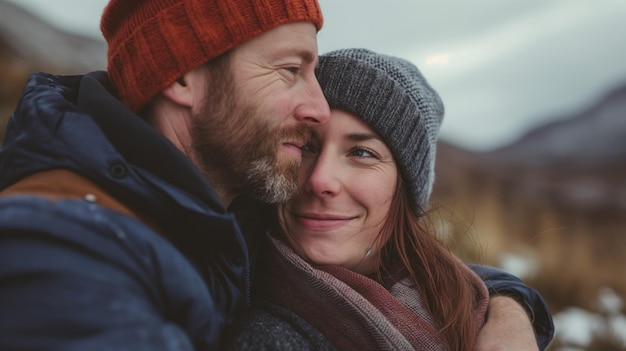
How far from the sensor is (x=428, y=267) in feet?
6.47

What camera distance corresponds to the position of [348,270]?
179 cm

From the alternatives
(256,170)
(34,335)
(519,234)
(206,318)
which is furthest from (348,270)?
(519,234)

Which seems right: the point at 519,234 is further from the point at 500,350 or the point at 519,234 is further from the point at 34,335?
the point at 34,335

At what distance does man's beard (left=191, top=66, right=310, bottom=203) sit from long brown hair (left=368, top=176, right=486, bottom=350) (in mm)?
459

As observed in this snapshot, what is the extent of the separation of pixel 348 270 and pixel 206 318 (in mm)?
585

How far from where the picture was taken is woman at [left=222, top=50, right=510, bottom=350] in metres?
1.69

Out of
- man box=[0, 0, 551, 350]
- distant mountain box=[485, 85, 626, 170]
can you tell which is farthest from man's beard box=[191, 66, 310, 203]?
distant mountain box=[485, 85, 626, 170]

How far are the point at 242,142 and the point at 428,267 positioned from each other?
31.1 inches

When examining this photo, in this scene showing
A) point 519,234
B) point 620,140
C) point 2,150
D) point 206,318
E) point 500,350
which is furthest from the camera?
point 620,140

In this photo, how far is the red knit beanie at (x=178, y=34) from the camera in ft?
5.65

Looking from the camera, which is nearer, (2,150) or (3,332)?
(3,332)

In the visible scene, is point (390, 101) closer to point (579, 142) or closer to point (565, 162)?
point (565, 162)

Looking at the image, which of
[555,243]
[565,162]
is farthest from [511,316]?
[565,162]

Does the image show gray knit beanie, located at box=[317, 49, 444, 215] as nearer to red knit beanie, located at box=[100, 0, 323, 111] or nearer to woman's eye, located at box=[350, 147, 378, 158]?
woman's eye, located at box=[350, 147, 378, 158]
